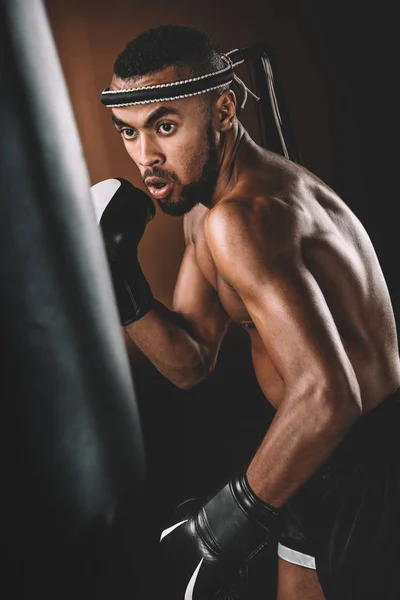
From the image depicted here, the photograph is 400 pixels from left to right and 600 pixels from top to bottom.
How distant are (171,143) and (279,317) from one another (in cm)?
47

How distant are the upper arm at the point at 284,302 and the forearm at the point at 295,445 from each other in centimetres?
3

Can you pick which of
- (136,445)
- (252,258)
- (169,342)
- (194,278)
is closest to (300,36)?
(194,278)

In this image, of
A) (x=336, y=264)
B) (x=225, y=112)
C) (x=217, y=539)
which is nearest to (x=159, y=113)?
(x=225, y=112)

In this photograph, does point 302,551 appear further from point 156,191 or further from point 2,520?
point 2,520

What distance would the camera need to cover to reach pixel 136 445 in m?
0.25

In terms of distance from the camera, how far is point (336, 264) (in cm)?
106

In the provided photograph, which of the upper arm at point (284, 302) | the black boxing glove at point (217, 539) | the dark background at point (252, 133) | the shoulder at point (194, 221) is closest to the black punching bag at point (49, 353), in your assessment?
the upper arm at point (284, 302)

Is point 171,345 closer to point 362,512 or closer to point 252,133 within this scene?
point 362,512

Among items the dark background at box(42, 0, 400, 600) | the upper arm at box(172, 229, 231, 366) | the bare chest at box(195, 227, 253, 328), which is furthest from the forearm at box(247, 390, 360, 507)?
the dark background at box(42, 0, 400, 600)

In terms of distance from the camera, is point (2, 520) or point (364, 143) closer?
point (2, 520)

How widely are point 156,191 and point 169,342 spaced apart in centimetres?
40

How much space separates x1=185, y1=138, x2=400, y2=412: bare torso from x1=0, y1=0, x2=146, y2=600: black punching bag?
76cm

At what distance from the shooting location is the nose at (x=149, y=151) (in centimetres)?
119

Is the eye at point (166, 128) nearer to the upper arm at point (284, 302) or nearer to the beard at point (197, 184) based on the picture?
the beard at point (197, 184)
